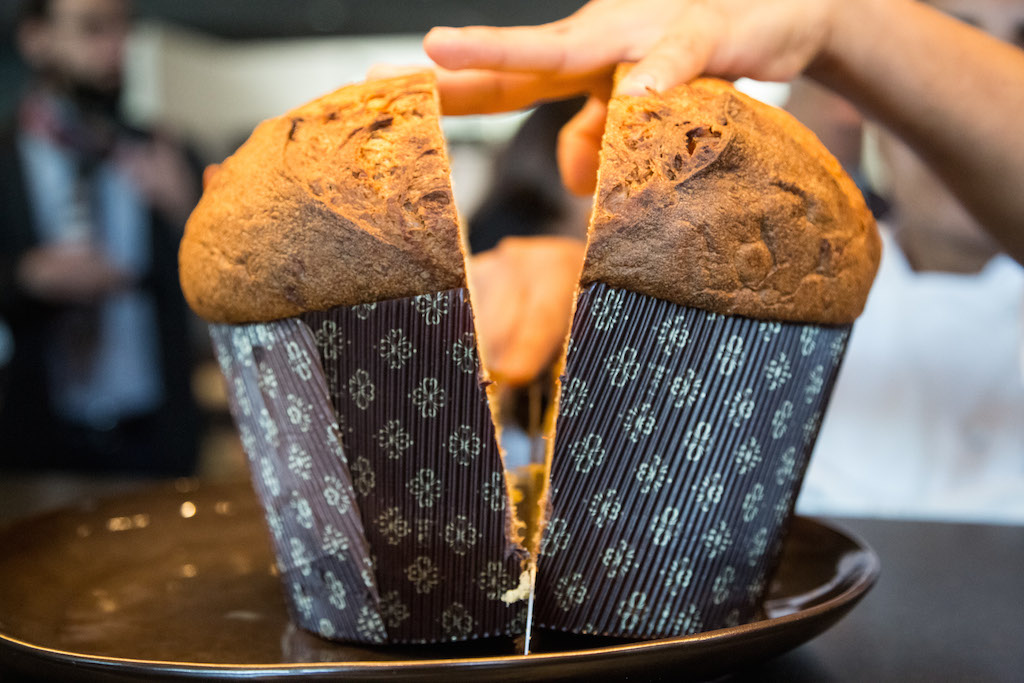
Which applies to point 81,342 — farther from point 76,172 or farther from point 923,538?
point 923,538

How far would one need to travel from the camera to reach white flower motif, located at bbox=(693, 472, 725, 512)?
2.59ft

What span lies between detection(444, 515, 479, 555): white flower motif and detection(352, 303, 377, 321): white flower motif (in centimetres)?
20

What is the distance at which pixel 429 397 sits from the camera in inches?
29.0

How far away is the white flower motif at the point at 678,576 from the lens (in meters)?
0.80

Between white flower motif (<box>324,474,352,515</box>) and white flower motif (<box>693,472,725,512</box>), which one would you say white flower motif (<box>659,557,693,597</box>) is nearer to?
white flower motif (<box>693,472,725,512</box>)

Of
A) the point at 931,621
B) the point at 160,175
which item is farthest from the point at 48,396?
the point at 931,621

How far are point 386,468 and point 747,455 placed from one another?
0.33 metres

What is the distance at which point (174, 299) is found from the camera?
9.84ft

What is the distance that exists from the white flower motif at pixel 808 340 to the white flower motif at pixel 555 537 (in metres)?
0.27

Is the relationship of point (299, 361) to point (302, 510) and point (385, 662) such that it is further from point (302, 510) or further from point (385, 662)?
point (385, 662)

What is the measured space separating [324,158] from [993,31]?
55.1 inches

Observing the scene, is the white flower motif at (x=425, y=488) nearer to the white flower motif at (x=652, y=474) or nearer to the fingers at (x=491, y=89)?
the white flower motif at (x=652, y=474)

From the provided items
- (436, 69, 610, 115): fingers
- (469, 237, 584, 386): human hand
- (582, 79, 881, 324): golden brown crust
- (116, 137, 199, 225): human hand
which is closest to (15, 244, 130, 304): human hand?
(116, 137, 199, 225): human hand

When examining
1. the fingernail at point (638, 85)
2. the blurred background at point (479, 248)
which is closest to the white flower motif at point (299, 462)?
the fingernail at point (638, 85)
